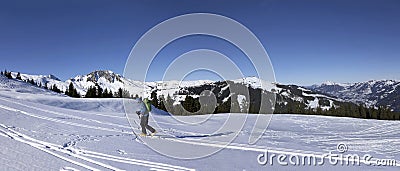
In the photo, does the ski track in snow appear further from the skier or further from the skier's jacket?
the skier's jacket

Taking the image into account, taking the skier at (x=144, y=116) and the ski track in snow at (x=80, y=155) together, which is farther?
the skier at (x=144, y=116)

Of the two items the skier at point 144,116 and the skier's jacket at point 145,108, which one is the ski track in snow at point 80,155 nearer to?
the skier at point 144,116

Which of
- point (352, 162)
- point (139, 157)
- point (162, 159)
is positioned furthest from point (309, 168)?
point (139, 157)

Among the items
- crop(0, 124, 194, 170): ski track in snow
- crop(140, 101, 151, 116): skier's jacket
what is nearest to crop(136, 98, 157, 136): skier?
crop(140, 101, 151, 116): skier's jacket

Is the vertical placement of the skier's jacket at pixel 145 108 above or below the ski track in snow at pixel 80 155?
above

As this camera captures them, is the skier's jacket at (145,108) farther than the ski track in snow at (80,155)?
Yes

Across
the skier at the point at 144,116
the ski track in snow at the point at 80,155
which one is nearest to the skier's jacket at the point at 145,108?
the skier at the point at 144,116

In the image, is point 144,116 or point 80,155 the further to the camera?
point 144,116

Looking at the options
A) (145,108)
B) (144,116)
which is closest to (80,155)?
(144,116)

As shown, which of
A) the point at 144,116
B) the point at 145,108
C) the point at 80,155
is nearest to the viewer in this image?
the point at 80,155

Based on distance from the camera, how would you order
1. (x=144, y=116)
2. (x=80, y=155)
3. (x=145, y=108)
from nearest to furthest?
(x=80, y=155), (x=144, y=116), (x=145, y=108)

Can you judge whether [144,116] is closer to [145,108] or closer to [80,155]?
[145,108]

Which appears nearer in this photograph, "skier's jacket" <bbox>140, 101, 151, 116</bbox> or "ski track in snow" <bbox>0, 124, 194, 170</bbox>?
"ski track in snow" <bbox>0, 124, 194, 170</bbox>

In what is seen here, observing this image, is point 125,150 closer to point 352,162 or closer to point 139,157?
point 139,157
